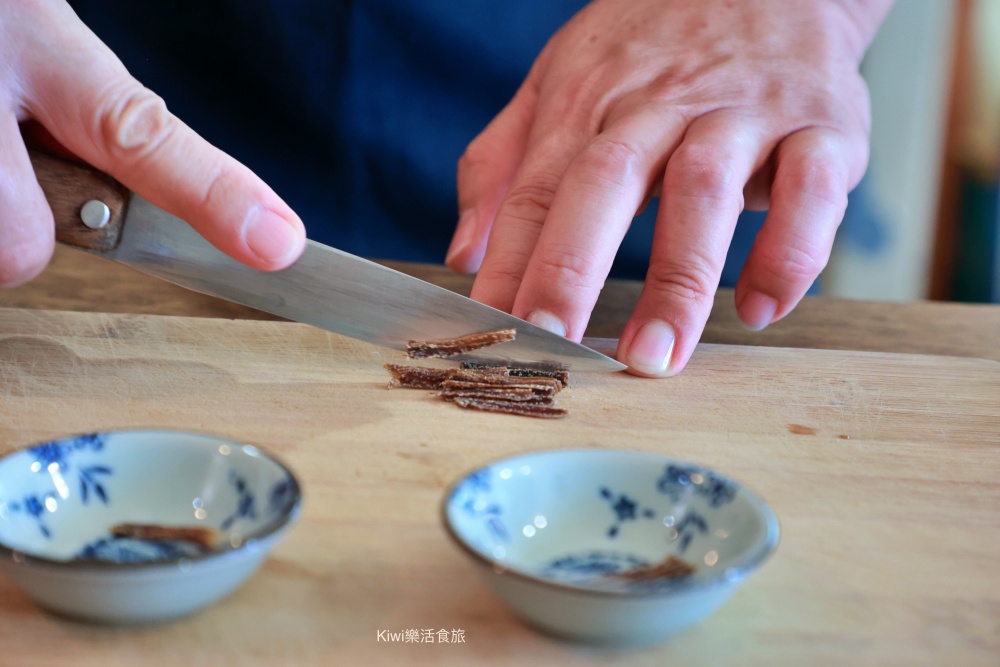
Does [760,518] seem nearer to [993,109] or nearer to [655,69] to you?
[655,69]

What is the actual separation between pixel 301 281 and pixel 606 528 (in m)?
0.77

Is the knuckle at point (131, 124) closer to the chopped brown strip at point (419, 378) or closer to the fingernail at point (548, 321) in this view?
the chopped brown strip at point (419, 378)

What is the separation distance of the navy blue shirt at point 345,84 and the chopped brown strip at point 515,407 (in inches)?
51.6

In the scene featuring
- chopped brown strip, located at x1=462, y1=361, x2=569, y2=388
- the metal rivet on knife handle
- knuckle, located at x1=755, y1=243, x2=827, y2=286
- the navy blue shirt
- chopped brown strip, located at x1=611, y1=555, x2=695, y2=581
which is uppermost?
the navy blue shirt

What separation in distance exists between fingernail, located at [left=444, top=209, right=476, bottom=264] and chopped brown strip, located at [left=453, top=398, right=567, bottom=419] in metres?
0.64

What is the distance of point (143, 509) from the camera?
41.1 inches

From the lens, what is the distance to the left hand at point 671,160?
1686 millimetres

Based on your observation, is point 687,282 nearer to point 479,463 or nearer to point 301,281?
point 479,463

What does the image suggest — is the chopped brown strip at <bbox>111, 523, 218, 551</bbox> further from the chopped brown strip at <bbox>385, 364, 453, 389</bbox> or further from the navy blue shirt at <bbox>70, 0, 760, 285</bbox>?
the navy blue shirt at <bbox>70, 0, 760, 285</bbox>

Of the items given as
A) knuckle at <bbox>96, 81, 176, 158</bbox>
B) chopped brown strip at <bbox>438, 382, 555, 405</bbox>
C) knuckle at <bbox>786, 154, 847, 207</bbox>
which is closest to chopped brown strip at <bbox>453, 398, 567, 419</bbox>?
chopped brown strip at <bbox>438, 382, 555, 405</bbox>

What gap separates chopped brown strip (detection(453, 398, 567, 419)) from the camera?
1487 mm

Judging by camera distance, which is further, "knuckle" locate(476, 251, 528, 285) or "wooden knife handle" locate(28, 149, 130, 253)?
"knuckle" locate(476, 251, 528, 285)

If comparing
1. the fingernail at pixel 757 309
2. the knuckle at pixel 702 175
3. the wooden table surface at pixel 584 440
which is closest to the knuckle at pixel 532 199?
the knuckle at pixel 702 175

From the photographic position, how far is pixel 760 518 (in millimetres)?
940
